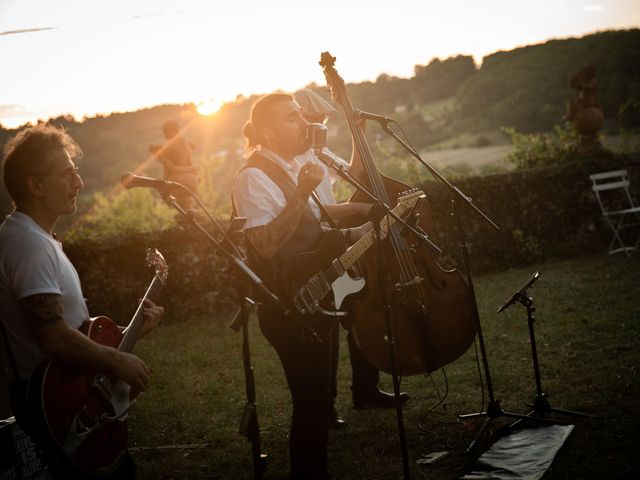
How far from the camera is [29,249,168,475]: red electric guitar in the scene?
258cm

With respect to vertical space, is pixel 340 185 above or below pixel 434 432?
above

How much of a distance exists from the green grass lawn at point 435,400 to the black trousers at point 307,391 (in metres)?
0.62

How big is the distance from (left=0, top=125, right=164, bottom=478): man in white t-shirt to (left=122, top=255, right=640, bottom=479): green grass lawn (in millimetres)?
1888

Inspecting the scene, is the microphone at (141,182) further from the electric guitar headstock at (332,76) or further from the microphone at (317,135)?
the electric guitar headstock at (332,76)

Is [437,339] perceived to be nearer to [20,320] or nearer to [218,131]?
[20,320]

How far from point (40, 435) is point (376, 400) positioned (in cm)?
314

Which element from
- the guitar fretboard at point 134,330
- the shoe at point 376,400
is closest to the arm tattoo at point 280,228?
the guitar fretboard at point 134,330

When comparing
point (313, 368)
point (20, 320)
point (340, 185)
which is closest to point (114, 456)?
point (20, 320)

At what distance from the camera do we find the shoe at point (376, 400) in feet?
16.9

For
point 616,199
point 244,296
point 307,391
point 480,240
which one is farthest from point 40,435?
point 616,199

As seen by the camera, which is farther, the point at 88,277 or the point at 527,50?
the point at 527,50

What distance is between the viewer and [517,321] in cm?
735

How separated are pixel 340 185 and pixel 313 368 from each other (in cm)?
884

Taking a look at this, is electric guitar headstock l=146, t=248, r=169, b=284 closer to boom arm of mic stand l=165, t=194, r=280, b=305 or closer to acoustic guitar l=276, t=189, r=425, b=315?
boom arm of mic stand l=165, t=194, r=280, b=305
